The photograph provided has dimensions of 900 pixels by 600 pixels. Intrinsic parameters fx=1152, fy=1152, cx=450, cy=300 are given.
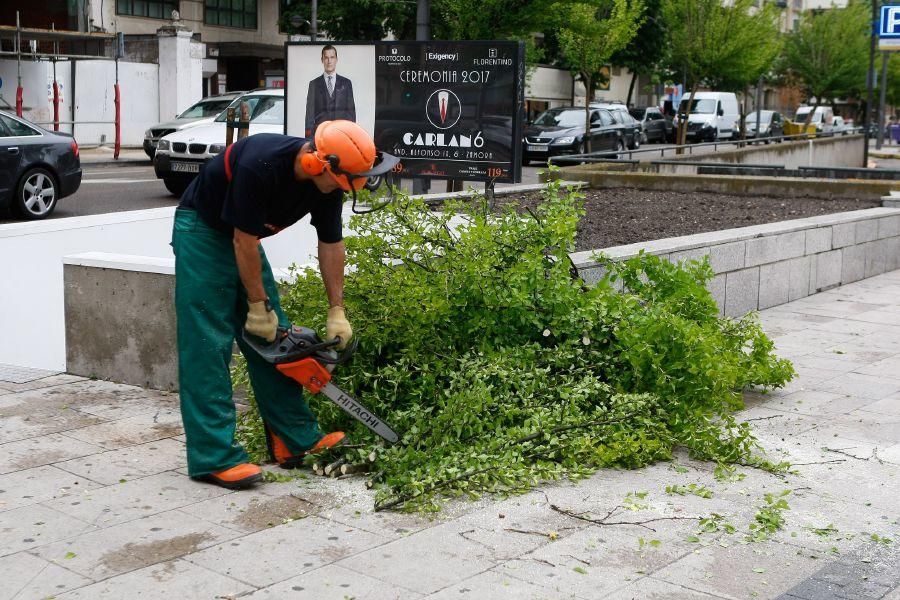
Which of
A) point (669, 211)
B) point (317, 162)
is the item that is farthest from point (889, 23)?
point (317, 162)

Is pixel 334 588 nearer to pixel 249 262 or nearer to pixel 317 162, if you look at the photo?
pixel 249 262

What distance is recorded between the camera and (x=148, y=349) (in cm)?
661

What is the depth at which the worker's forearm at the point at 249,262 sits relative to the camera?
185 inches

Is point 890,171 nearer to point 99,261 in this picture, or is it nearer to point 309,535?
point 99,261

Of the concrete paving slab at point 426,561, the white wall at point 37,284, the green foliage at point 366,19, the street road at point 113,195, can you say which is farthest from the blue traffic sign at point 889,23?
the concrete paving slab at point 426,561

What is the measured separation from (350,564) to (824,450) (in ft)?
9.22

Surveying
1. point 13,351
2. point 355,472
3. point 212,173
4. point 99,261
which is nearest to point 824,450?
point 355,472

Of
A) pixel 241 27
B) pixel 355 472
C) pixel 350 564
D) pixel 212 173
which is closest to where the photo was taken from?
pixel 350 564

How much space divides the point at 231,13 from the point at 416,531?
124 feet

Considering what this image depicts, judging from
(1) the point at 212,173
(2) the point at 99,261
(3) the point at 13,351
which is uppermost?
(1) the point at 212,173

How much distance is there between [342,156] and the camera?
15.2 feet

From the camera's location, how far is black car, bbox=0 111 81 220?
14344 millimetres

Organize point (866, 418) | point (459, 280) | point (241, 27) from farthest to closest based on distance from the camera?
1. point (241, 27)
2. point (866, 418)
3. point (459, 280)

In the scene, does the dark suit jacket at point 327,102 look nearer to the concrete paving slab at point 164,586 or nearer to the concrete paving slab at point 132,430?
the concrete paving slab at point 132,430
